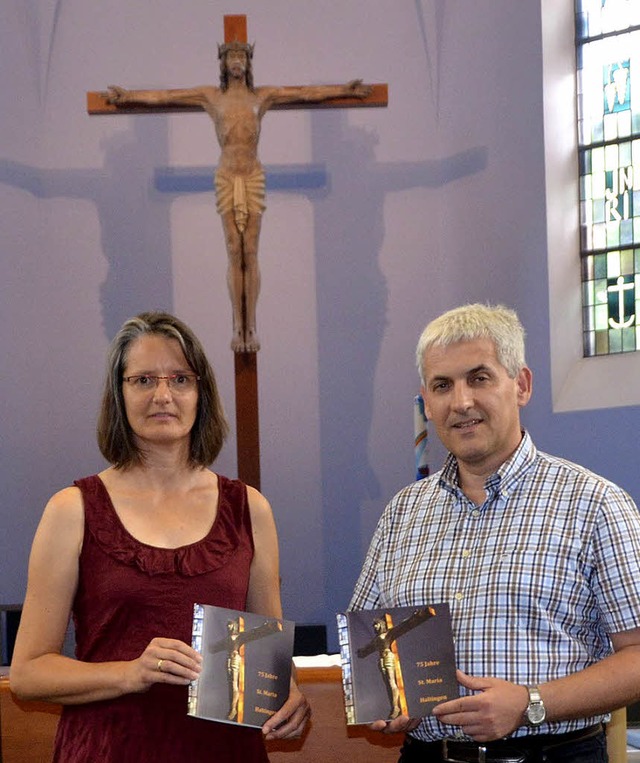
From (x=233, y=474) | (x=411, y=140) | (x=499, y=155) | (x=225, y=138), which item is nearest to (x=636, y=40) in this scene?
(x=499, y=155)

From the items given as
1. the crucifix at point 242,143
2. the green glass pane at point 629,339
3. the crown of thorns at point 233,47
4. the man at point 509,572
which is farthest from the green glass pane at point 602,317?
the man at point 509,572

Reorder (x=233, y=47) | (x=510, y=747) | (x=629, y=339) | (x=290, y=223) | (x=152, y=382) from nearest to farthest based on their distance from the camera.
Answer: (x=510, y=747) → (x=152, y=382) → (x=233, y=47) → (x=629, y=339) → (x=290, y=223)

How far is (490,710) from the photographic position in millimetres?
2264

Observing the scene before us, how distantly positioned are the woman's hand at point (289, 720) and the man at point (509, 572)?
0.18 metres

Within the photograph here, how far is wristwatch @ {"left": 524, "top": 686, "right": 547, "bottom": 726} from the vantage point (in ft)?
7.46

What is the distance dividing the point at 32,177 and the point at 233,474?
224cm

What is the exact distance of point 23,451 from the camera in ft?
23.5

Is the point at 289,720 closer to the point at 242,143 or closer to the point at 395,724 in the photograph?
the point at 395,724

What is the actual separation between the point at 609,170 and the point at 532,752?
5.25 metres

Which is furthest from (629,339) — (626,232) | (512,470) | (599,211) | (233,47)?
(512,470)

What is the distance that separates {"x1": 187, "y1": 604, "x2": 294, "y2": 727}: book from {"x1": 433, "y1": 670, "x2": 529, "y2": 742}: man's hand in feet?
1.13

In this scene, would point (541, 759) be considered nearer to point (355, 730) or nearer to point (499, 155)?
point (355, 730)

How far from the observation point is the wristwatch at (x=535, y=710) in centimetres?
227

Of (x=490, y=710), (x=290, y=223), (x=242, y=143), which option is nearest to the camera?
(x=490, y=710)
